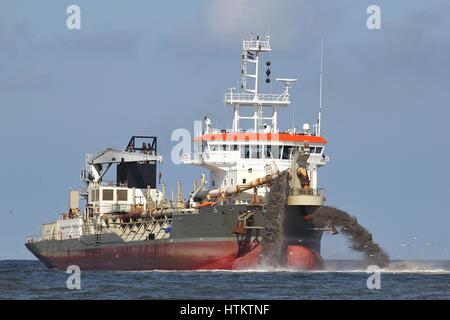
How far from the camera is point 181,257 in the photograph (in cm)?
7031

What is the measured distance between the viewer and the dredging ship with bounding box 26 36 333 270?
2643 inches

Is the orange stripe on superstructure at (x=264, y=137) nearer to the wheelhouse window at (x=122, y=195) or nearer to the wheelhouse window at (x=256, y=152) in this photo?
the wheelhouse window at (x=256, y=152)

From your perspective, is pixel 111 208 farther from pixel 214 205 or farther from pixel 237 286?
pixel 237 286

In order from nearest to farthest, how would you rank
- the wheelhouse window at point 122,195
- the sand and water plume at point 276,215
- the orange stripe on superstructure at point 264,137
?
the sand and water plume at point 276,215 → the orange stripe on superstructure at point 264,137 → the wheelhouse window at point 122,195

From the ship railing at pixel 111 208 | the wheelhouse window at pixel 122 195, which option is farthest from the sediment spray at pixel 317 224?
the wheelhouse window at pixel 122 195

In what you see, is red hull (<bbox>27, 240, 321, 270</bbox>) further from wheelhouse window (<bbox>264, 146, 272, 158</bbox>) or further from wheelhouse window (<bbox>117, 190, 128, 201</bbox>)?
wheelhouse window (<bbox>264, 146, 272, 158</bbox>)

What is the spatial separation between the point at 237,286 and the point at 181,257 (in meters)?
16.4

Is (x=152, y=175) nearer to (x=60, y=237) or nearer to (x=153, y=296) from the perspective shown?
(x=60, y=237)

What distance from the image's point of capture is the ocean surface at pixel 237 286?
50.3m

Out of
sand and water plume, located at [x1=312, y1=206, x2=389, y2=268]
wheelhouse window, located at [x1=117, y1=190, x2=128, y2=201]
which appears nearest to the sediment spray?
sand and water plume, located at [x1=312, y1=206, x2=389, y2=268]

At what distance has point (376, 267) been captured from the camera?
67.8 metres

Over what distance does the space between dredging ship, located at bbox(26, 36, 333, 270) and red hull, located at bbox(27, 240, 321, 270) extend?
0.18 feet

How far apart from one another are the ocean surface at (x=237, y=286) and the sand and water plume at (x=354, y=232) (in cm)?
91

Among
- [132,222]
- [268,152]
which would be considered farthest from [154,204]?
[268,152]
